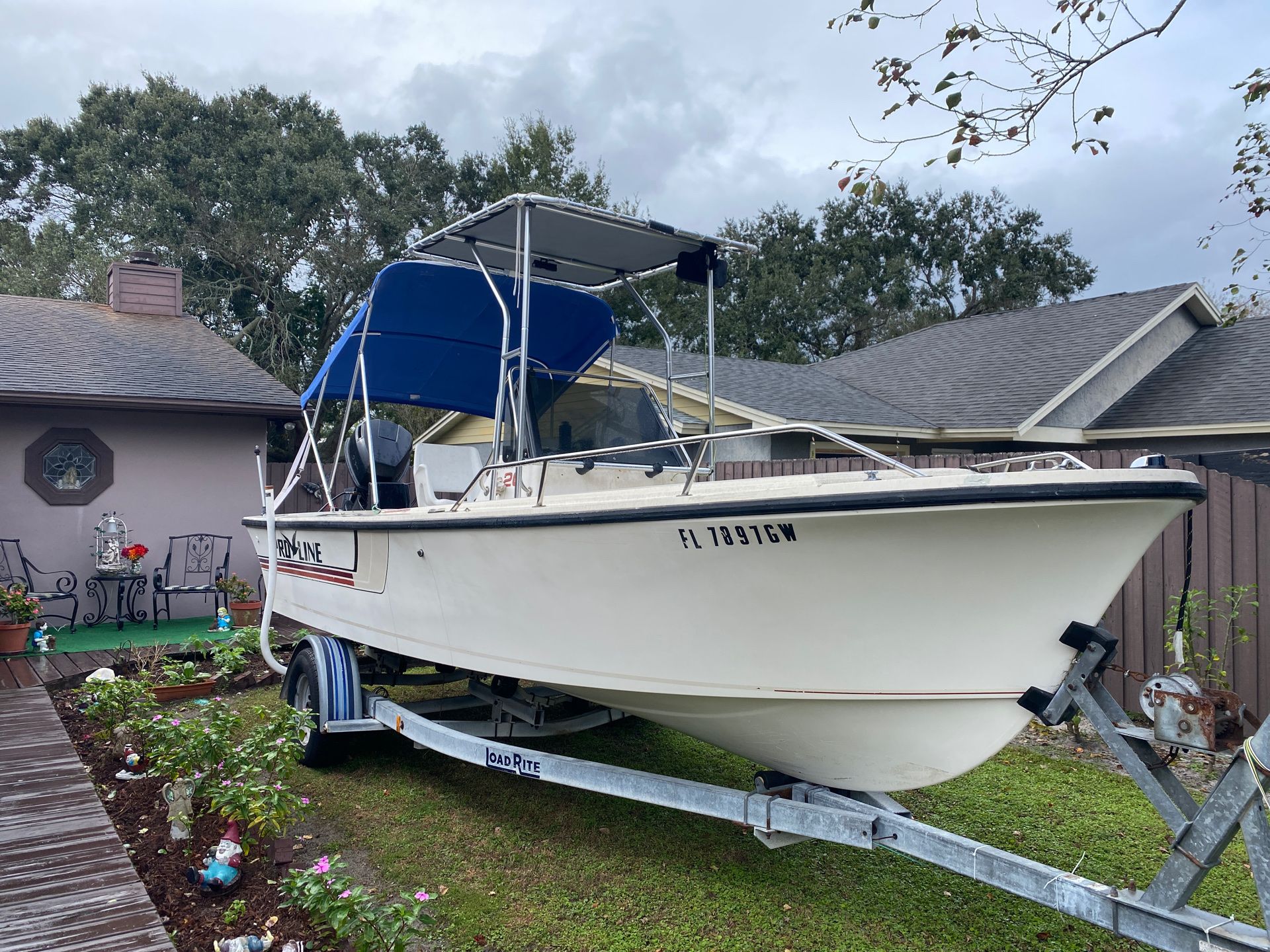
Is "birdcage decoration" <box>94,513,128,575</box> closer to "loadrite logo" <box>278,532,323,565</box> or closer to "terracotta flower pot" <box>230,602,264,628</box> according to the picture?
"terracotta flower pot" <box>230,602,264,628</box>

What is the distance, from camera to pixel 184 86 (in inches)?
1033

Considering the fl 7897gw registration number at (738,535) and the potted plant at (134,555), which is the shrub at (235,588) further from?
the fl 7897gw registration number at (738,535)

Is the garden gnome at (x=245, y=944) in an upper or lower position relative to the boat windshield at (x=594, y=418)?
lower

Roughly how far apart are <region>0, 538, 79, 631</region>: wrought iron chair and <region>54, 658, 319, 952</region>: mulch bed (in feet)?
→ 17.3

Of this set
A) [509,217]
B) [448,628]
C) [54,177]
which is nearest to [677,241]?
[509,217]

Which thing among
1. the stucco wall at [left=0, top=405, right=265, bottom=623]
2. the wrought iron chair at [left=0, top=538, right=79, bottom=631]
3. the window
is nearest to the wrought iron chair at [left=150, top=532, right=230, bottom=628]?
the stucco wall at [left=0, top=405, right=265, bottom=623]

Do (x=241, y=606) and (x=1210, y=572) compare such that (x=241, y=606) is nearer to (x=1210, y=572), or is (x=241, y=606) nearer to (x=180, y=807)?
(x=180, y=807)

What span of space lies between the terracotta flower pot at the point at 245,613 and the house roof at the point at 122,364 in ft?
7.73

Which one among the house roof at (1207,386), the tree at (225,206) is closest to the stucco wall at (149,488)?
the house roof at (1207,386)

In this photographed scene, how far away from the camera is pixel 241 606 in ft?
31.0

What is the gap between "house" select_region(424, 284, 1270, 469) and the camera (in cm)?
1245

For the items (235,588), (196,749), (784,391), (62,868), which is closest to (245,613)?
(235,588)

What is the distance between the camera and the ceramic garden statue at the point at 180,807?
3.80 meters

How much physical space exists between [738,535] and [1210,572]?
4587 mm
